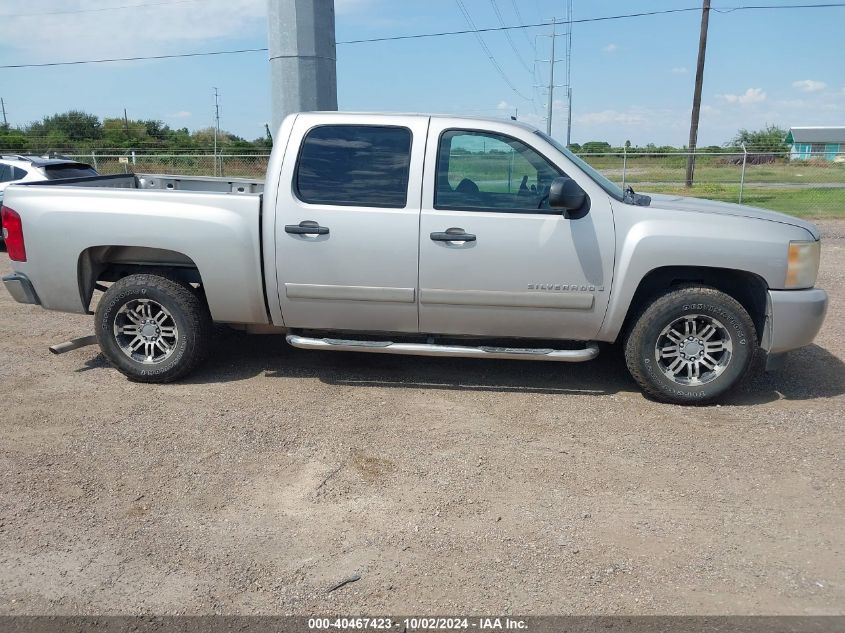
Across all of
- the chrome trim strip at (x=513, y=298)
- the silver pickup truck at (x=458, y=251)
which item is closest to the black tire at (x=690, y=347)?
the silver pickup truck at (x=458, y=251)

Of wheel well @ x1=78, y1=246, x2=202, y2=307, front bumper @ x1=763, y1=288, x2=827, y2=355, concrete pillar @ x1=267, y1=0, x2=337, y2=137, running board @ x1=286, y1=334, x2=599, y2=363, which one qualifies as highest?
concrete pillar @ x1=267, y1=0, x2=337, y2=137

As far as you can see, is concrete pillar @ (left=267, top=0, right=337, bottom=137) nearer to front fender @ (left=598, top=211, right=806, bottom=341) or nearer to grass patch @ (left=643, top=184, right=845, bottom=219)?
front fender @ (left=598, top=211, right=806, bottom=341)

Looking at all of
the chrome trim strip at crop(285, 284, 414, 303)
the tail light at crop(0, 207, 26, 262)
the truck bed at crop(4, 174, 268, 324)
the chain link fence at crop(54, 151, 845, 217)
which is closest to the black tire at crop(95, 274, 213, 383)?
the truck bed at crop(4, 174, 268, 324)

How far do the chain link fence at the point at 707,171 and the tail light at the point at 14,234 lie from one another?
544 inches

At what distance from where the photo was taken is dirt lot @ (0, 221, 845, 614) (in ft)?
10.5

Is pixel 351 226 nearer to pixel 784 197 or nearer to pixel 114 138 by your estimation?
pixel 784 197

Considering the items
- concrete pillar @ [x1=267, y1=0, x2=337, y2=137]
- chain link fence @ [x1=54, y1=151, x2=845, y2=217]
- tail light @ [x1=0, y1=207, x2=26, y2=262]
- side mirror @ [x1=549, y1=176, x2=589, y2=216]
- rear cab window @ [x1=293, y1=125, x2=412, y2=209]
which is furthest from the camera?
chain link fence @ [x1=54, y1=151, x2=845, y2=217]

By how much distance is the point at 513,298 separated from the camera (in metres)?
5.25

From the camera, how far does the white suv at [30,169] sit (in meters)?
12.9

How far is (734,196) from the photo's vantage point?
23.8 metres

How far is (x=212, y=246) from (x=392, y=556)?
2921 millimetres

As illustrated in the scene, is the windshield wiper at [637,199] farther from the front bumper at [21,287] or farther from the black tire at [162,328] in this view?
the front bumper at [21,287]

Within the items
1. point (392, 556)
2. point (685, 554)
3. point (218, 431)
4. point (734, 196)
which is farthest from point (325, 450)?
point (734, 196)

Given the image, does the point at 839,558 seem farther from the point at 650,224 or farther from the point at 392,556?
the point at 650,224
